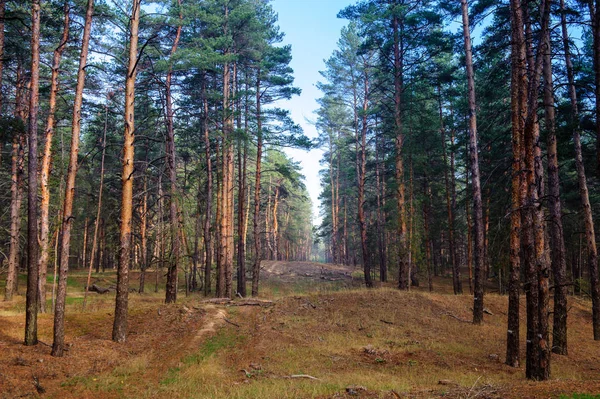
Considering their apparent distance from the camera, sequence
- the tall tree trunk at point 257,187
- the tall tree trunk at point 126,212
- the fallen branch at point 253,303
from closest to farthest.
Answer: the tall tree trunk at point 126,212
the fallen branch at point 253,303
the tall tree trunk at point 257,187

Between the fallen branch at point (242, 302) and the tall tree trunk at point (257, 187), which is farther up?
the tall tree trunk at point (257, 187)

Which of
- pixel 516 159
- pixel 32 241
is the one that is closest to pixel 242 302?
pixel 32 241

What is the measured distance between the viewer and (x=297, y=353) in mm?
12375

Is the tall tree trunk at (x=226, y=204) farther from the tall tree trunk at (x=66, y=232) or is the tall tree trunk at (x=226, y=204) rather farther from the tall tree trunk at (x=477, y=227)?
the tall tree trunk at (x=477, y=227)

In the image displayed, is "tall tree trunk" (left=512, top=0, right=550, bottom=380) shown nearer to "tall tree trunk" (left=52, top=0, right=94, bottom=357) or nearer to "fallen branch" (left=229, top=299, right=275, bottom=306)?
"fallen branch" (left=229, top=299, right=275, bottom=306)

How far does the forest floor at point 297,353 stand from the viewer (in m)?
8.20

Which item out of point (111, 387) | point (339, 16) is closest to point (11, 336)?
point (111, 387)

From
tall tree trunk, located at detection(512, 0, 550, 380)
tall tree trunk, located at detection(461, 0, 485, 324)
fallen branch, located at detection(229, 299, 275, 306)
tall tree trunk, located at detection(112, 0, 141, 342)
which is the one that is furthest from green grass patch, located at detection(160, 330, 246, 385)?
tall tree trunk, located at detection(461, 0, 485, 324)

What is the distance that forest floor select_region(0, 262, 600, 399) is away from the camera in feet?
26.9

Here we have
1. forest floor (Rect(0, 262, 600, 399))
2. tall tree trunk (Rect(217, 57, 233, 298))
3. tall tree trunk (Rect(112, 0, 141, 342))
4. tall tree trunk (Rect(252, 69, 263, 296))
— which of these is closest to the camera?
forest floor (Rect(0, 262, 600, 399))

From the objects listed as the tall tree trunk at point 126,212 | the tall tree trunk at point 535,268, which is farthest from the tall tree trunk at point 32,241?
the tall tree trunk at point 535,268

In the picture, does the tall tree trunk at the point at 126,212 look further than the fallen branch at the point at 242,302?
No

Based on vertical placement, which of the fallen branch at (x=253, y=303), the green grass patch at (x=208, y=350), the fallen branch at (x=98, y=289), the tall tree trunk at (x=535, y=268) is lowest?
the fallen branch at (x=98, y=289)

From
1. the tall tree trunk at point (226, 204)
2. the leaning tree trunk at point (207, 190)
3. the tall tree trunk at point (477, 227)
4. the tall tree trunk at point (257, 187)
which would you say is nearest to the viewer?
the tall tree trunk at point (477, 227)
